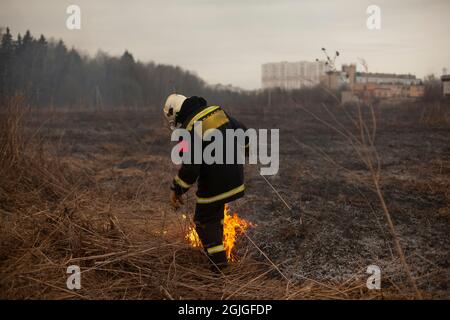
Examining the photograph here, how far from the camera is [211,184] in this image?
12.5 ft

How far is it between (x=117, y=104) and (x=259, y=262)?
176 ft

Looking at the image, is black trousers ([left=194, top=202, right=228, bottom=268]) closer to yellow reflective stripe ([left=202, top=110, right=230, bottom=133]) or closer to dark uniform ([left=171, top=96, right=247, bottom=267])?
dark uniform ([left=171, top=96, right=247, bottom=267])

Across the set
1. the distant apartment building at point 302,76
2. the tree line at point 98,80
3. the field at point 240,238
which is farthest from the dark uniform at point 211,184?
the tree line at point 98,80

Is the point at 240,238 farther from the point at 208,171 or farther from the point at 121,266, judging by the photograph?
the point at 121,266

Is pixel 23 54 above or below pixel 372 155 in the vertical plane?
above

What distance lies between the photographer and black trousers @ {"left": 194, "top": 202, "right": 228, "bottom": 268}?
382 centimetres

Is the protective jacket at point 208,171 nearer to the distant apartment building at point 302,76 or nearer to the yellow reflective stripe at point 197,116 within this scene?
the yellow reflective stripe at point 197,116

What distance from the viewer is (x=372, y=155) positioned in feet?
36.9

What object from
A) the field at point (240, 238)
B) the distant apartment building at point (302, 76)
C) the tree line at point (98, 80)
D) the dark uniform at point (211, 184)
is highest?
the tree line at point (98, 80)

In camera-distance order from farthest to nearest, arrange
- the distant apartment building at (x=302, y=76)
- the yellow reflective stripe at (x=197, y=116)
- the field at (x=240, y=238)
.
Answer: the yellow reflective stripe at (x=197, y=116), the field at (x=240, y=238), the distant apartment building at (x=302, y=76)

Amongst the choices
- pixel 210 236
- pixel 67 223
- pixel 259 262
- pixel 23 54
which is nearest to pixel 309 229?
pixel 259 262

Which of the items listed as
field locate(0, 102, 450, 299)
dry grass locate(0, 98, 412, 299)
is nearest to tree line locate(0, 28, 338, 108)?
field locate(0, 102, 450, 299)

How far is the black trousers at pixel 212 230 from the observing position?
3.82 m
